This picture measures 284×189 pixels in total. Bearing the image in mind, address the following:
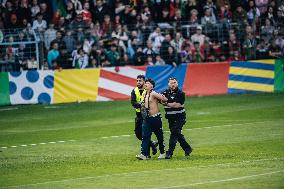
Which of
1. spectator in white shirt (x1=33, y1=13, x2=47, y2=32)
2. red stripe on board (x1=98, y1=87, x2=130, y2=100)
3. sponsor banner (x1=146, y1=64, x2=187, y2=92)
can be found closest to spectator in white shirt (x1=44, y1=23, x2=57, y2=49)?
spectator in white shirt (x1=33, y1=13, x2=47, y2=32)

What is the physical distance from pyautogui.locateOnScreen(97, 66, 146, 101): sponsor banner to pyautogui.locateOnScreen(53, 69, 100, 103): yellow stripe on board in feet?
0.82

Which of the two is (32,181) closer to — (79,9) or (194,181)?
(194,181)

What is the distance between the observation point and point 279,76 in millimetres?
37125

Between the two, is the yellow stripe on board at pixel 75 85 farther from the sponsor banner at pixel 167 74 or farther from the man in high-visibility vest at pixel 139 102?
the man in high-visibility vest at pixel 139 102

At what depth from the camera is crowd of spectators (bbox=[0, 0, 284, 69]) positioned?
121ft

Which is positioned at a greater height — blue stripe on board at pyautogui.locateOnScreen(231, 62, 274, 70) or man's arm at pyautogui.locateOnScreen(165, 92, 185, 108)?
man's arm at pyautogui.locateOnScreen(165, 92, 185, 108)

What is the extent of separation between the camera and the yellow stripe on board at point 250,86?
37.1m

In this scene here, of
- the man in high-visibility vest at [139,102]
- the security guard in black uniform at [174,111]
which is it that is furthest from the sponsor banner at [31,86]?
the security guard in black uniform at [174,111]

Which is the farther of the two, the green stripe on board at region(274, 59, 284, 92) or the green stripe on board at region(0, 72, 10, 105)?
the green stripe on board at region(274, 59, 284, 92)

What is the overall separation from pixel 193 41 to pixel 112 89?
13.5 feet

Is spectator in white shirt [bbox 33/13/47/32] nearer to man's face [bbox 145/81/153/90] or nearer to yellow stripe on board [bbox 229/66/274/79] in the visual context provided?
yellow stripe on board [bbox 229/66/274/79]

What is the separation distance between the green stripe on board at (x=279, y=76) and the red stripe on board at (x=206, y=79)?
6.70 ft

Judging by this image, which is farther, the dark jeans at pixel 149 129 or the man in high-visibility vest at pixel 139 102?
the man in high-visibility vest at pixel 139 102

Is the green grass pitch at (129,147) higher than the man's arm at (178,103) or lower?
lower
